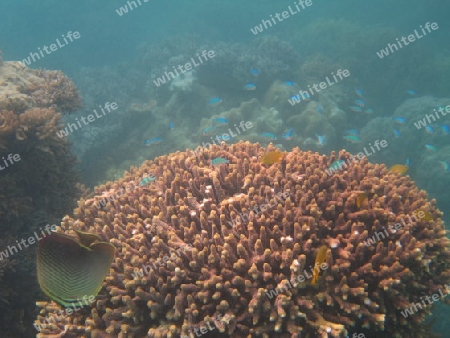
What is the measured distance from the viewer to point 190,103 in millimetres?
13781

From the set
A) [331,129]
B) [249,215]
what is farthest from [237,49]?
[249,215]

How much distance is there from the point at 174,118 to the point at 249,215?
1104 centimetres

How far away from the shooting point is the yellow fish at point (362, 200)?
3.05 metres

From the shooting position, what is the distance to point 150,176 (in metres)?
4.31

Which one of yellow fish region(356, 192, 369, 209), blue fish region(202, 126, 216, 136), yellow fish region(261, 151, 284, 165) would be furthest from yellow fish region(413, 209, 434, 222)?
blue fish region(202, 126, 216, 136)

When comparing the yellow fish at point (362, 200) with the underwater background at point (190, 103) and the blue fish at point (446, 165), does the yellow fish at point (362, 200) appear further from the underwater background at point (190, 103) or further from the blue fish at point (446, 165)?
the blue fish at point (446, 165)

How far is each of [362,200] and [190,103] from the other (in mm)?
11673

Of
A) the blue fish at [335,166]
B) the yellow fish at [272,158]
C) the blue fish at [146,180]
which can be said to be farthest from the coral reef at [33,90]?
the blue fish at [335,166]

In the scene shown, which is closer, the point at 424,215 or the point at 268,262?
the point at 268,262

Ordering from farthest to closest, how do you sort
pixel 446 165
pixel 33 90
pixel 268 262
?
pixel 446 165 → pixel 33 90 → pixel 268 262

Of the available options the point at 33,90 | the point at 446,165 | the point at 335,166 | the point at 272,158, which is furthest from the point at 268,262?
the point at 446,165

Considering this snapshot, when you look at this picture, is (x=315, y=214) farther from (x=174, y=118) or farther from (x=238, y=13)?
(x=238, y=13)

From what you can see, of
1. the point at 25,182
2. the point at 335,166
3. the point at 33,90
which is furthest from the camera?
the point at 33,90

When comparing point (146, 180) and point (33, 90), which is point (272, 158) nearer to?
point (146, 180)
